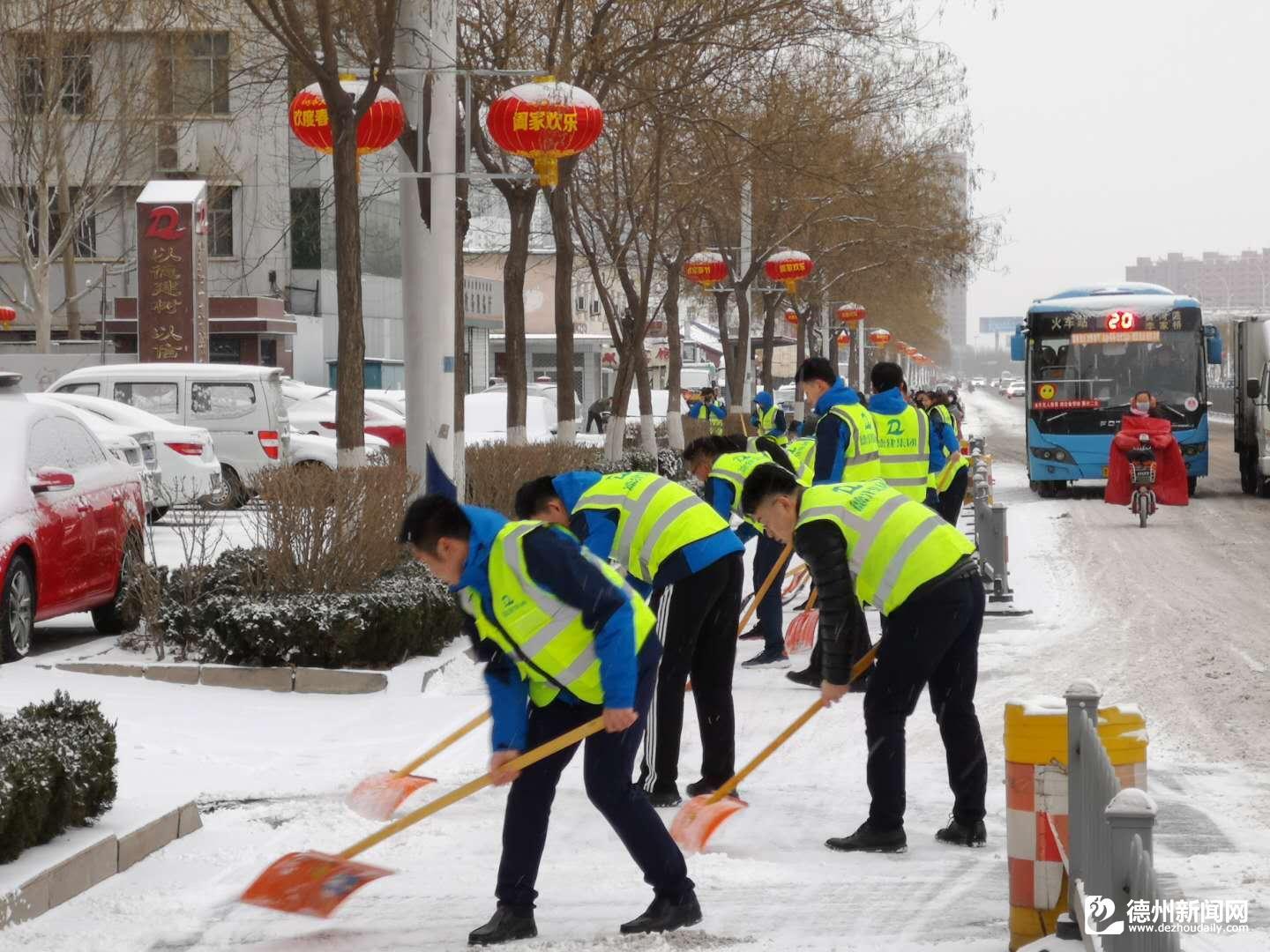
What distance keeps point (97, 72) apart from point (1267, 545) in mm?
26766

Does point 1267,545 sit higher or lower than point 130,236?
lower

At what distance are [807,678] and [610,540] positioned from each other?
3.77 metres

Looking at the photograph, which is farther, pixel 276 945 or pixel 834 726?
pixel 834 726

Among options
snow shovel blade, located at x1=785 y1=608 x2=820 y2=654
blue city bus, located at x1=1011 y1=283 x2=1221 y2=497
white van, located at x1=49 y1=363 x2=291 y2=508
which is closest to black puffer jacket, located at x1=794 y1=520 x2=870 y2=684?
snow shovel blade, located at x1=785 y1=608 x2=820 y2=654

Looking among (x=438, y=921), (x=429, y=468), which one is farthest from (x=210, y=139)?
(x=438, y=921)

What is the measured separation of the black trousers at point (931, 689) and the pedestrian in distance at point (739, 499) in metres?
1.66

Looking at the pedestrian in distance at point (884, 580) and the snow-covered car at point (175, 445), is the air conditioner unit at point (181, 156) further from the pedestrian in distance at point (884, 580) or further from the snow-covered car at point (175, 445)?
the pedestrian in distance at point (884, 580)

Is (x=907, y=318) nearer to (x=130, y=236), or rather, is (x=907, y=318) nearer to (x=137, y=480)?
(x=130, y=236)

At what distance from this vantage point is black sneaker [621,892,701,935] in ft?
18.7

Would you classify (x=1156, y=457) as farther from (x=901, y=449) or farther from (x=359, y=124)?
(x=359, y=124)

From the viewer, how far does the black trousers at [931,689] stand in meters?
6.50

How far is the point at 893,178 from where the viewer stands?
35656mm

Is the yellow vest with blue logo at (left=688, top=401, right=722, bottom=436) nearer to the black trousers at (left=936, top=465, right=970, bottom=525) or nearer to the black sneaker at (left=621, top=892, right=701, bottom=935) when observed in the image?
the black trousers at (left=936, top=465, right=970, bottom=525)

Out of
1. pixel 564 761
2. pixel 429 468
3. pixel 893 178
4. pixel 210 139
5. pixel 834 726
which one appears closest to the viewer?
pixel 564 761
